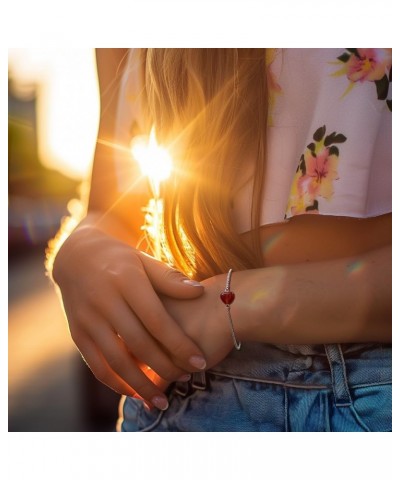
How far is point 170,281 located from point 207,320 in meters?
0.10

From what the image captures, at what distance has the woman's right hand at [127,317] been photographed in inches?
38.9

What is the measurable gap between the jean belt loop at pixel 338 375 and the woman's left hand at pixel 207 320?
181 millimetres

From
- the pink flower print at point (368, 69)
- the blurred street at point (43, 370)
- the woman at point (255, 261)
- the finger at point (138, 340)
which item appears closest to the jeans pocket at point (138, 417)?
the woman at point (255, 261)

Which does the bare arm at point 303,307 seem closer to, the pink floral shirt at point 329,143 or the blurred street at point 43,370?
the pink floral shirt at point 329,143

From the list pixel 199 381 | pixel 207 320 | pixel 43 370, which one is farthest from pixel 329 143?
pixel 43 370

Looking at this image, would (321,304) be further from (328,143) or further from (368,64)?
(368,64)

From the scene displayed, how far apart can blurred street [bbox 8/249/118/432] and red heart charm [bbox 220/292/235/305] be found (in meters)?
0.59

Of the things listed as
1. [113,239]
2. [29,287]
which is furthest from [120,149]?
[29,287]

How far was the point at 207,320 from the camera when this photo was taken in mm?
997

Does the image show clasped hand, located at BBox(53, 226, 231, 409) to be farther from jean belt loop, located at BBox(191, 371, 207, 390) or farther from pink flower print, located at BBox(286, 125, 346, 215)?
pink flower print, located at BBox(286, 125, 346, 215)

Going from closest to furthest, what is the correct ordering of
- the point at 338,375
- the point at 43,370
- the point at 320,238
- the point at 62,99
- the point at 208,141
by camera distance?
1. the point at 338,375
2. the point at 320,238
3. the point at 208,141
4. the point at 62,99
5. the point at 43,370

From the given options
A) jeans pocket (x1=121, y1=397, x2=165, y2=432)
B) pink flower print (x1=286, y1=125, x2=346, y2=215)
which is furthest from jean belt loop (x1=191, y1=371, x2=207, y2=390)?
pink flower print (x1=286, y1=125, x2=346, y2=215)
